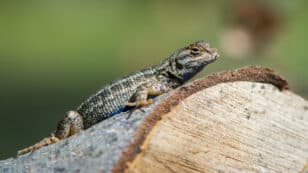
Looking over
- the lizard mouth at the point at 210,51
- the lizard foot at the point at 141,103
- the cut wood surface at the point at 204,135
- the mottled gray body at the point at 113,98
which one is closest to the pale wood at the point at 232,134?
the cut wood surface at the point at 204,135

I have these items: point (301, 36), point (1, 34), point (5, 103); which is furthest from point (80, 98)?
point (1, 34)

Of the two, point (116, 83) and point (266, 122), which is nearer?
point (266, 122)

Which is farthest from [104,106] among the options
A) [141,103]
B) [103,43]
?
[103,43]

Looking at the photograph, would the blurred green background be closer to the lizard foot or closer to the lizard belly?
the lizard belly

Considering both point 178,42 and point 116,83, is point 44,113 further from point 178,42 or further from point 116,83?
point 116,83

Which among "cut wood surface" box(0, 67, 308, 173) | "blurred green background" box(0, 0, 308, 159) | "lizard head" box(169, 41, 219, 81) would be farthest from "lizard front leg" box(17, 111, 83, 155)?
"blurred green background" box(0, 0, 308, 159)

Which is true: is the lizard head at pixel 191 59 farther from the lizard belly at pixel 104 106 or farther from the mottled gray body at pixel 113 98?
the lizard belly at pixel 104 106
